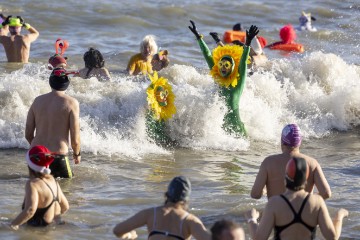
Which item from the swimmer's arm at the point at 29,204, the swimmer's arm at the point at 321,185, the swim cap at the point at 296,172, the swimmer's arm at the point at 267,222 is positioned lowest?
the swimmer's arm at the point at 29,204

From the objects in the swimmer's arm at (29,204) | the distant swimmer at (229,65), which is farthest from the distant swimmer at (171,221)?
the distant swimmer at (229,65)

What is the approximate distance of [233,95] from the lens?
39.4ft

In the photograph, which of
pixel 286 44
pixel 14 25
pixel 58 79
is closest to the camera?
pixel 58 79

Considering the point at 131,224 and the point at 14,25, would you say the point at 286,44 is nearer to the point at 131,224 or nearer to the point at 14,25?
the point at 14,25

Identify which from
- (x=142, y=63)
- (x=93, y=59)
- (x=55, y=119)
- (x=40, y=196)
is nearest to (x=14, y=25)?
(x=142, y=63)

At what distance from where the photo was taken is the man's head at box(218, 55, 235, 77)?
1152 cm

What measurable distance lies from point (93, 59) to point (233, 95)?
2416 mm

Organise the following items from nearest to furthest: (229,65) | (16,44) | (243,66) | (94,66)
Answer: (243,66) → (229,65) → (94,66) → (16,44)

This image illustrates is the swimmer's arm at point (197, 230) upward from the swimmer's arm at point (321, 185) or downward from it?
downward

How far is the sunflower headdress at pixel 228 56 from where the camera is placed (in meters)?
11.5

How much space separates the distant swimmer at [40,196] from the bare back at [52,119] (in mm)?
1337

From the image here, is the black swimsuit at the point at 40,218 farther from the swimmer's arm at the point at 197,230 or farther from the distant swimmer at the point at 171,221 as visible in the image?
the swimmer's arm at the point at 197,230

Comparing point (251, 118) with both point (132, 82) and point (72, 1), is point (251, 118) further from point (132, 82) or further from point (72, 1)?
point (72, 1)

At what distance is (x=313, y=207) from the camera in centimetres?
657
